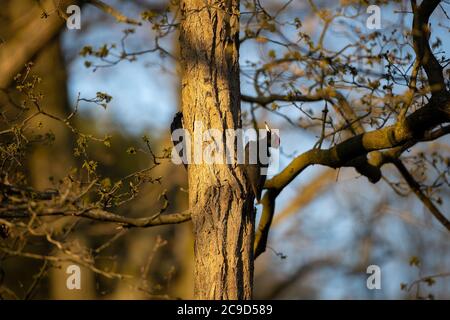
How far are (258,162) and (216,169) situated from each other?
0.31 metres

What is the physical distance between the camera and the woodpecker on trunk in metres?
4.41

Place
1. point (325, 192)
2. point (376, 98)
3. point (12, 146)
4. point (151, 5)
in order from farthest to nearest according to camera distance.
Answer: point (325, 192) → point (151, 5) → point (376, 98) → point (12, 146)

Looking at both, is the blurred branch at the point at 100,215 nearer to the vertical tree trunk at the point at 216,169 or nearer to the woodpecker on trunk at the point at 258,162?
the vertical tree trunk at the point at 216,169

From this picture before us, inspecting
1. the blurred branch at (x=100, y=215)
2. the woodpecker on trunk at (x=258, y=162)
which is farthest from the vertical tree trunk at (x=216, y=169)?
the blurred branch at (x=100, y=215)

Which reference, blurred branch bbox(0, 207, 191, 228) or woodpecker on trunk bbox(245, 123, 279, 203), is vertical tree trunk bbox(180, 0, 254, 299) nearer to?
woodpecker on trunk bbox(245, 123, 279, 203)

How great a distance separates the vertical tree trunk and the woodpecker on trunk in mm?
64

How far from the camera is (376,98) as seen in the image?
4.99m

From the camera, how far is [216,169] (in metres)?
4.32

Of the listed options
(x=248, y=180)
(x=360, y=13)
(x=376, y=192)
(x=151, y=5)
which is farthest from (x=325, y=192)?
(x=248, y=180)

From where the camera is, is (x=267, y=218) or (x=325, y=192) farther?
(x=325, y=192)

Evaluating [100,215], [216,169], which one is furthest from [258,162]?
[100,215]

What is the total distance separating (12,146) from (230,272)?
5.01 feet
